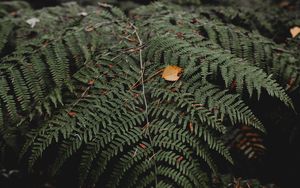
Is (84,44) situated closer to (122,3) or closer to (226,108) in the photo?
(226,108)

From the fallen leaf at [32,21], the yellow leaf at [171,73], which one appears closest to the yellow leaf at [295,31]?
the yellow leaf at [171,73]

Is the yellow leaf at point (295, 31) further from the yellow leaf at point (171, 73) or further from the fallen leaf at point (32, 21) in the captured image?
the fallen leaf at point (32, 21)

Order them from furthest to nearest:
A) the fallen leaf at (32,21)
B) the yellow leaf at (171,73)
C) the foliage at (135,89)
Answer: the fallen leaf at (32,21)
the yellow leaf at (171,73)
the foliage at (135,89)

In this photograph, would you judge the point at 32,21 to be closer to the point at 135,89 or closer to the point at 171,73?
the point at 135,89

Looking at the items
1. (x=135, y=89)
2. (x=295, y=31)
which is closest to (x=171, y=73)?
(x=135, y=89)

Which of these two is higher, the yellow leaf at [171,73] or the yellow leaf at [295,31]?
the yellow leaf at [295,31]
